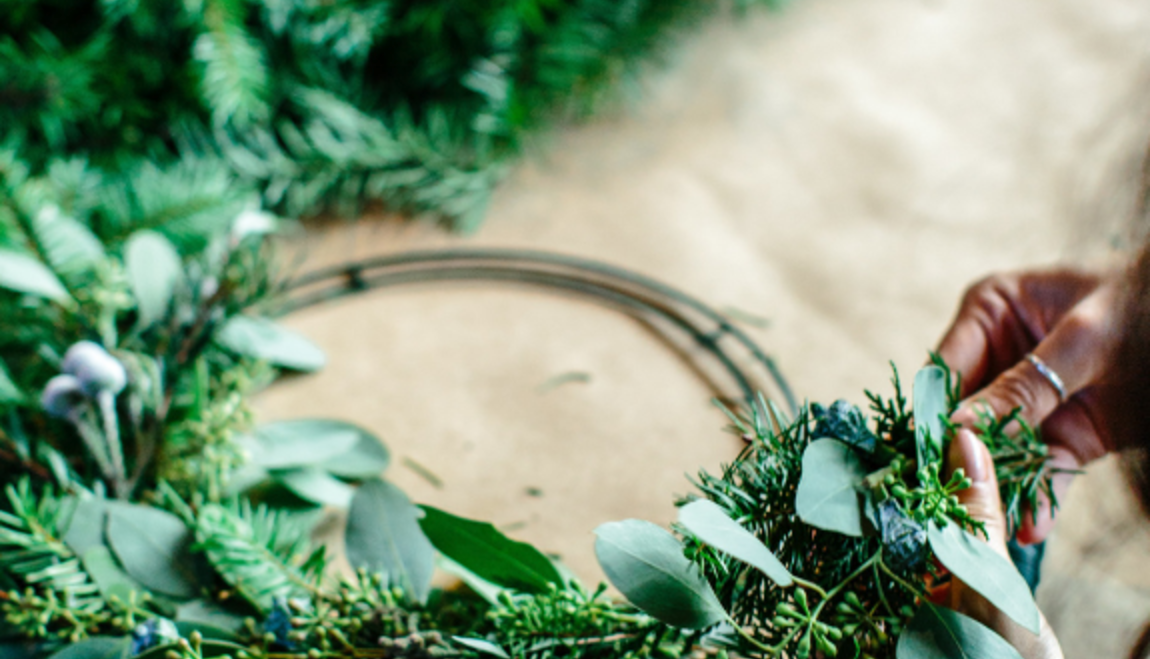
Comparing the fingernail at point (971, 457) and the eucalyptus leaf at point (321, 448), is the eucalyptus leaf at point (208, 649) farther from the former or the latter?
the fingernail at point (971, 457)

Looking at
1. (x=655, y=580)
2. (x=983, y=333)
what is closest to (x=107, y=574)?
(x=655, y=580)

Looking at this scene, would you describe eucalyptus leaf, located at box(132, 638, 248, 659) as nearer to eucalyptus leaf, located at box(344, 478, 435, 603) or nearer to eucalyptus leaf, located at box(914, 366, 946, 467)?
eucalyptus leaf, located at box(344, 478, 435, 603)

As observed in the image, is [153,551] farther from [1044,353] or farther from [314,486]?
[1044,353]

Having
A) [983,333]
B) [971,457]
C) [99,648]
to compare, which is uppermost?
[983,333]

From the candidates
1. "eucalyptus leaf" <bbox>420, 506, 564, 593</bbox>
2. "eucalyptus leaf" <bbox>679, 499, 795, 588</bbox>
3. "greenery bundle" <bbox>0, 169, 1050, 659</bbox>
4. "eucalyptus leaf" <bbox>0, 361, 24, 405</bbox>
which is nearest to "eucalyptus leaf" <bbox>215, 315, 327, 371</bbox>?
"greenery bundle" <bbox>0, 169, 1050, 659</bbox>

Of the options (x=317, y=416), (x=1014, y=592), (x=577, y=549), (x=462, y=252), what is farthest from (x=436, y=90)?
(x=1014, y=592)

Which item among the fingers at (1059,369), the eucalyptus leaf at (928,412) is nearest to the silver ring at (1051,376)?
the fingers at (1059,369)
